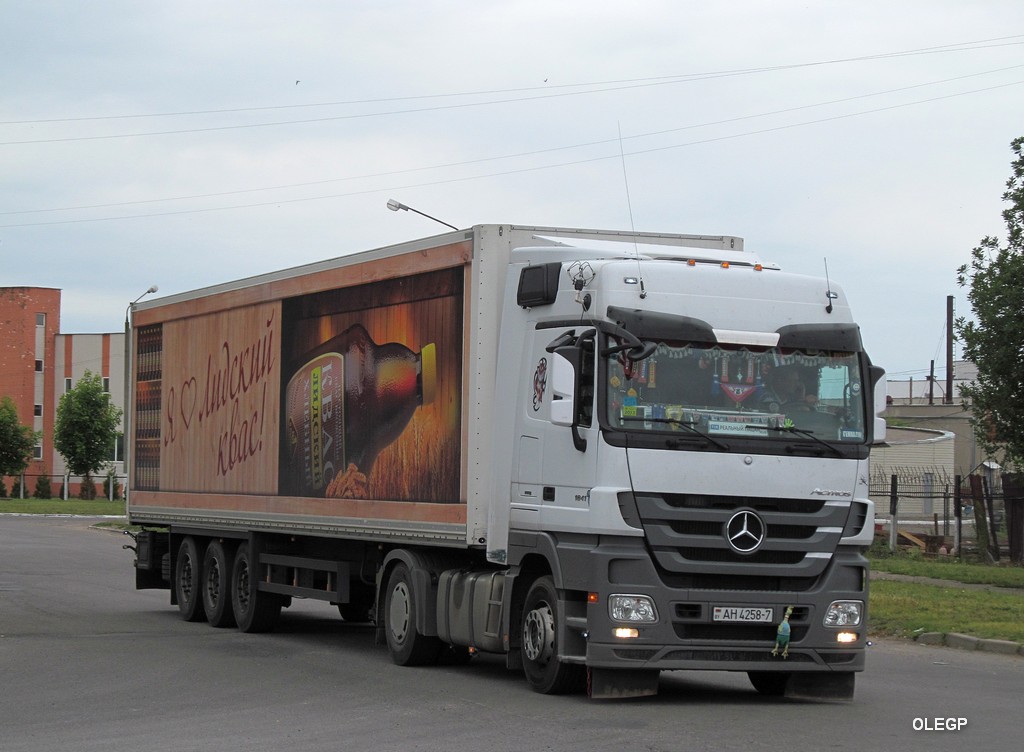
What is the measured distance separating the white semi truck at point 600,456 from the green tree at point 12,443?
238ft

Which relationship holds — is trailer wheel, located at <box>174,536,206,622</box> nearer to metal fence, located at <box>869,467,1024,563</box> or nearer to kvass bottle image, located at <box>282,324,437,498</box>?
kvass bottle image, located at <box>282,324,437,498</box>

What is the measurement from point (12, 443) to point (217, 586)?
69.2 meters

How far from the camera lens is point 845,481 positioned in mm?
11266

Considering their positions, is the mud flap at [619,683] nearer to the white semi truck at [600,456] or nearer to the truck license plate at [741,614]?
the white semi truck at [600,456]

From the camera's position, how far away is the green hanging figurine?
1098 centimetres

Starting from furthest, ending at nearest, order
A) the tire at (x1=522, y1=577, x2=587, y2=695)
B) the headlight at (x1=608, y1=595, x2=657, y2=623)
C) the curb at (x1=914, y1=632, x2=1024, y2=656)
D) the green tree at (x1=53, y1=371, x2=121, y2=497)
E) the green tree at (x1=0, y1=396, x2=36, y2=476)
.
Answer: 1. the green tree at (x1=0, y1=396, x2=36, y2=476)
2. the green tree at (x1=53, y1=371, x2=121, y2=497)
3. the curb at (x1=914, y1=632, x2=1024, y2=656)
4. the tire at (x1=522, y1=577, x2=587, y2=695)
5. the headlight at (x1=608, y1=595, x2=657, y2=623)

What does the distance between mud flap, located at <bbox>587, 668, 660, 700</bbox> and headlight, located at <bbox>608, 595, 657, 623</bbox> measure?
0.62m

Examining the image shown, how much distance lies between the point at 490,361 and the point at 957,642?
7.66 m

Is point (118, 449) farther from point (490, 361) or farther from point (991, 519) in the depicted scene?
point (490, 361)

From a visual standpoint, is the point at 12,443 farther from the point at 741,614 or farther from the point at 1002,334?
the point at 741,614

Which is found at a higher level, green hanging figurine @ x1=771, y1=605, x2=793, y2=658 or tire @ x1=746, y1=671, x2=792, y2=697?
green hanging figurine @ x1=771, y1=605, x2=793, y2=658

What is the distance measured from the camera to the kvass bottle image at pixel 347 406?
13758mm

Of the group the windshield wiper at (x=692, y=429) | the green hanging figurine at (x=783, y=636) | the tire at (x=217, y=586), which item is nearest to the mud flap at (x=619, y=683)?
the green hanging figurine at (x=783, y=636)

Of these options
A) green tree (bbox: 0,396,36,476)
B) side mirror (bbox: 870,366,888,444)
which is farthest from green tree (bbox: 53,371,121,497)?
side mirror (bbox: 870,366,888,444)
